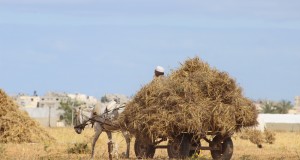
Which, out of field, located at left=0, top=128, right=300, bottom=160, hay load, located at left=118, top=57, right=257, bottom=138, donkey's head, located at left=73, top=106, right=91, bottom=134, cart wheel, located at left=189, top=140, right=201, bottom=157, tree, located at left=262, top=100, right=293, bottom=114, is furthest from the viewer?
tree, located at left=262, top=100, right=293, bottom=114

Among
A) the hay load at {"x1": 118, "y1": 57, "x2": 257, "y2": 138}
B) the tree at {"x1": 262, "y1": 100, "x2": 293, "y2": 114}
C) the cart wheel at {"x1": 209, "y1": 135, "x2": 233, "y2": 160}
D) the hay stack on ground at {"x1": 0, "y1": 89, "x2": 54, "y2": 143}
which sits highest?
the tree at {"x1": 262, "y1": 100, "x2": 293, "y2": 114}

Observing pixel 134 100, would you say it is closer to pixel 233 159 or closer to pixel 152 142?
pixel 152 142

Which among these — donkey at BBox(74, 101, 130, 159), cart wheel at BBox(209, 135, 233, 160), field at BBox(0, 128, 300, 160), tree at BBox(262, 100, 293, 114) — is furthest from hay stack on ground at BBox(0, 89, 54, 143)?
tree at BBox(262, 100, 293, 114)

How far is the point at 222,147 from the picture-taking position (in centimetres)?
1927

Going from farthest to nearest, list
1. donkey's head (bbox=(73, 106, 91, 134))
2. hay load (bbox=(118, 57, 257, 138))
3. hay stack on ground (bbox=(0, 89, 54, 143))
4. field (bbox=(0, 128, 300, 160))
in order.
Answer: hay stack on ground (bbox=(0, 89, 54, 143)) < donkey's head (bbox=(73, 106, 91, 134)) < field (bbox=(0, 128, 300, 160)) < hay load (bbox=(118, 57, 257, 138))

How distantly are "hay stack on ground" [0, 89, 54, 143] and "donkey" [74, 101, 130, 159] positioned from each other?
845cm

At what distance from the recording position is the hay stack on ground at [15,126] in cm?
3059

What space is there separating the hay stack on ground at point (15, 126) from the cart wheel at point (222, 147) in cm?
1290

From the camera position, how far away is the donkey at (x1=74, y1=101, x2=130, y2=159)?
21.4m

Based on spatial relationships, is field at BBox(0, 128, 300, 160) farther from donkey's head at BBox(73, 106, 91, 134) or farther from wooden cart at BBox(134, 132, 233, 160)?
donkey's head at BBox(73, 106, 91, 134)

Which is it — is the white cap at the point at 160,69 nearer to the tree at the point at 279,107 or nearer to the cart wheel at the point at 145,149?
the cart wheel at the point at 145,149

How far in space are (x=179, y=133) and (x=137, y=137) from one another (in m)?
1.28

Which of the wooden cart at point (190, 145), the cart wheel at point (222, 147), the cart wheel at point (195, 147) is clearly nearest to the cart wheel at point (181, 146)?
the wooden cart at point (190, 145)

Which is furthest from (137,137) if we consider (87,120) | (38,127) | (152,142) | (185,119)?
(38,127)
